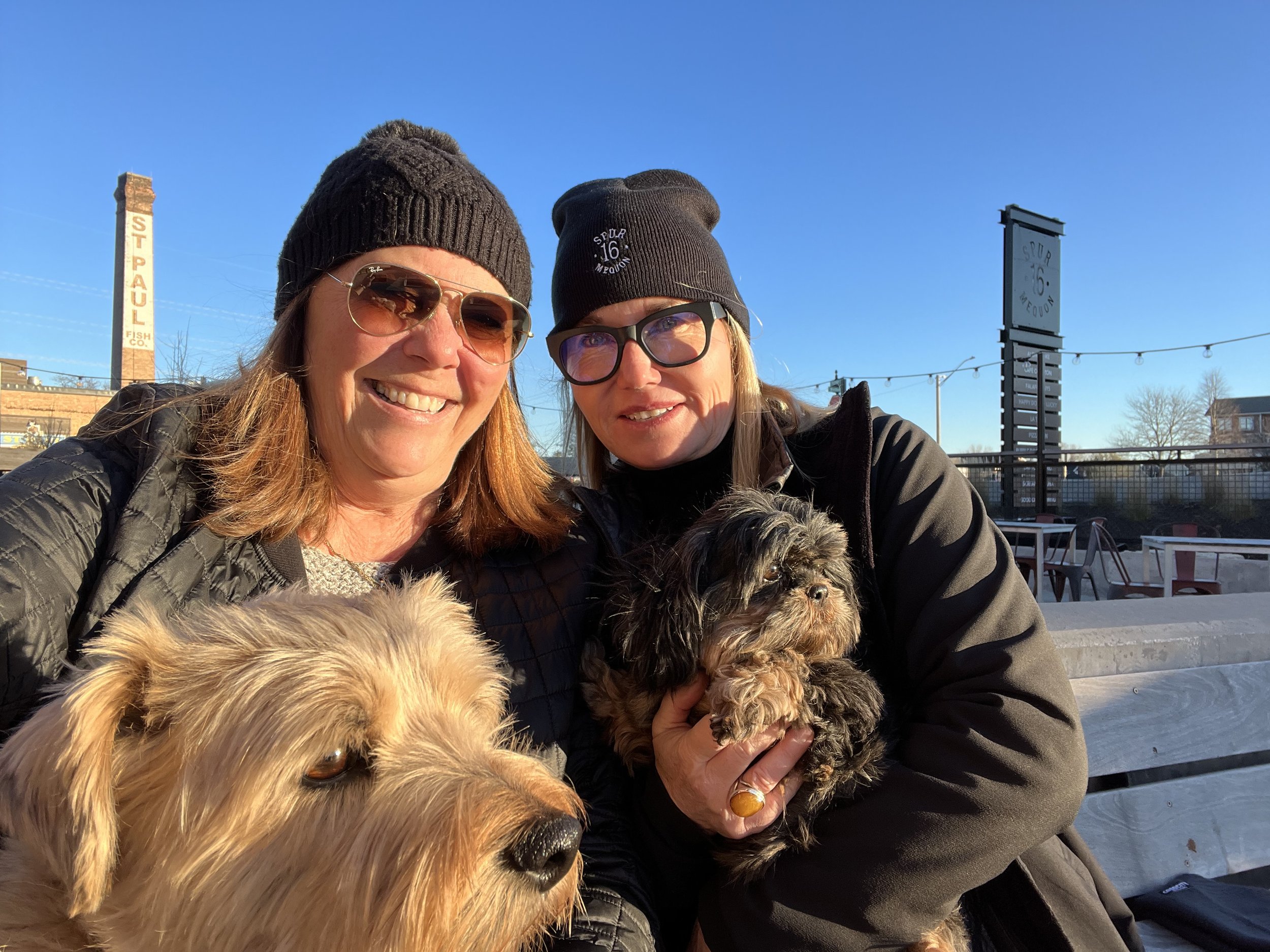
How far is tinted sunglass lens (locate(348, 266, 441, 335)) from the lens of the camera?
8.22 feet

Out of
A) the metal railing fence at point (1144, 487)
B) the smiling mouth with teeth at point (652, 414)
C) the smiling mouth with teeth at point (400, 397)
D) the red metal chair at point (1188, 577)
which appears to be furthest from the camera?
the metal railing fence at point (1144, 487)

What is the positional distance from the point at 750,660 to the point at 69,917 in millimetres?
1921

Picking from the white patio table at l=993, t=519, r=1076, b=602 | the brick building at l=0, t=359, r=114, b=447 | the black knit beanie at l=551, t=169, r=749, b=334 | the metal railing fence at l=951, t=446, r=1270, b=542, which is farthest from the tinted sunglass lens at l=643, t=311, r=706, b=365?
the brick building at l=0, t=359, r=114, b=447

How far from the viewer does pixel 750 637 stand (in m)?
2.69

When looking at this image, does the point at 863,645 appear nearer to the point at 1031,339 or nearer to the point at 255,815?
the point at 255,815

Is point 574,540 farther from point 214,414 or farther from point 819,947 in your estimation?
point 819,947

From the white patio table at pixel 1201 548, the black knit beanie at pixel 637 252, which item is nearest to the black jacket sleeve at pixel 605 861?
the black knit beanie at pixel 637 252

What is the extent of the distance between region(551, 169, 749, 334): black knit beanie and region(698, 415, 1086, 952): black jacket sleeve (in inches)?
56.3

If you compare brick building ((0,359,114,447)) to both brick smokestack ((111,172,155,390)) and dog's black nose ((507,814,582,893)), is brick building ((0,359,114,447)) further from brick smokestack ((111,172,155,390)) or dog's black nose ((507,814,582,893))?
dog's black nose ((507,814,582,893))

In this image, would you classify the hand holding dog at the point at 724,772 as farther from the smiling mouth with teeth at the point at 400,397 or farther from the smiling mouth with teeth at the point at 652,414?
the smiling mouth with teeth at the point at 400,397

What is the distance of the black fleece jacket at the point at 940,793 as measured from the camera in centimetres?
196

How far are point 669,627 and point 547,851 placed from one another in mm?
1213

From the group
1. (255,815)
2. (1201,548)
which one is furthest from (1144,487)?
(255,815)

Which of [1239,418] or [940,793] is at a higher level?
[1239,418]
